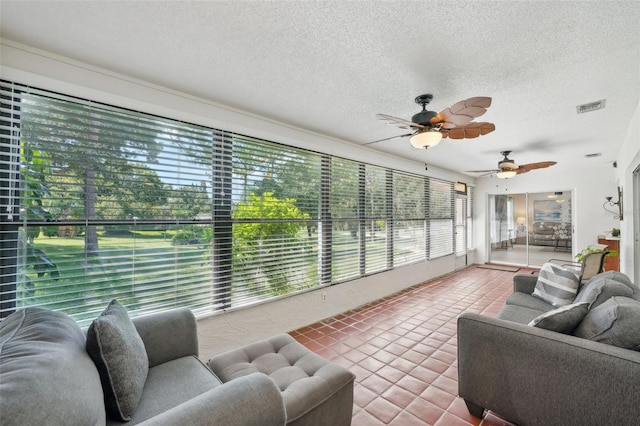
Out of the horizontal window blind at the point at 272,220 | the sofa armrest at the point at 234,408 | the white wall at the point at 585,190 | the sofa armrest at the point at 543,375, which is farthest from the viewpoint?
the white wall at the point at 585,190

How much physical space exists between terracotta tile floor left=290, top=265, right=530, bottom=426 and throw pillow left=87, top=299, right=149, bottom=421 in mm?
1364

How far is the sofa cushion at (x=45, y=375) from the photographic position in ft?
2.49

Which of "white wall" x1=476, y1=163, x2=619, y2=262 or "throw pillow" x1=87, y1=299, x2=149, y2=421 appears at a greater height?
"white wall" x1=476, y1=163, x2=619, y2=262

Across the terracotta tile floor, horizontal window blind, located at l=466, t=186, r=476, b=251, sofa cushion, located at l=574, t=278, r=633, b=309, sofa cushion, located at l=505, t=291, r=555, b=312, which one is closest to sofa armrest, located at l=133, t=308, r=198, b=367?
the terracotta tile floor

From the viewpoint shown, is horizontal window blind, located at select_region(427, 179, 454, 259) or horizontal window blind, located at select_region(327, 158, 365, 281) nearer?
horizontal window blind, located at select_region(327, 158, 365, 281)

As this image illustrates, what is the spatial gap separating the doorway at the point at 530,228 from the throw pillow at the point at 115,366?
8.46 m

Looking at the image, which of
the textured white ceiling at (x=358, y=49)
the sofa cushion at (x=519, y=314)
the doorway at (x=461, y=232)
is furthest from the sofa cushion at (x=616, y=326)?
the doorway at (x=461, y=232)

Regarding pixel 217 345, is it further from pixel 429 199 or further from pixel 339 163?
pixel 429 199

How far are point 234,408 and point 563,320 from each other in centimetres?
194

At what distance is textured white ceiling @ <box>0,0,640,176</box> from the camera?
4.75 ft

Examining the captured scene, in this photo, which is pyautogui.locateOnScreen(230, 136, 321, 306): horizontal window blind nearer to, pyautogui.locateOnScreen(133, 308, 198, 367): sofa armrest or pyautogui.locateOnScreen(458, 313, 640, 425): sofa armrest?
pyautogui.locateOnScreen(133, 308, 198, 367): sofa armrest

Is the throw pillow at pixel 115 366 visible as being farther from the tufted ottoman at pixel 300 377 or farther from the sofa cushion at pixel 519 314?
the sofa cushion at pixel 519 314

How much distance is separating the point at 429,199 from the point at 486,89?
362 centimetres

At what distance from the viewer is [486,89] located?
91.4 inches
